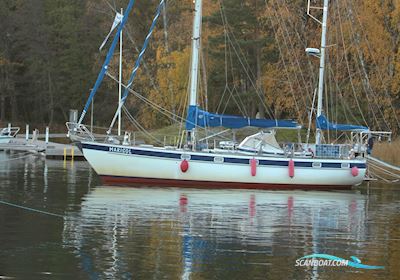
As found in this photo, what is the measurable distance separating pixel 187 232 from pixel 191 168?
522 inches

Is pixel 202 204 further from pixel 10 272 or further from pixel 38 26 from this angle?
pixel 38 26

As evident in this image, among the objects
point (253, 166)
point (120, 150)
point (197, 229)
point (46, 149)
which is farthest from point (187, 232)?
point (46, 149)

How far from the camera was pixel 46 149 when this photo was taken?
54.0m

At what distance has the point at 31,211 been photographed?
25.5 metres

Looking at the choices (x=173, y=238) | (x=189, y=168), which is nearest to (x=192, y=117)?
(x=189, y=168)

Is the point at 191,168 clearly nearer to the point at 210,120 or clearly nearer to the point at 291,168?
the point at 210,120

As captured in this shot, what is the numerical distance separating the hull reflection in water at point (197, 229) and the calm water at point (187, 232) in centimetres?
3

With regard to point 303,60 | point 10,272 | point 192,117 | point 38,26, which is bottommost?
point 10,272

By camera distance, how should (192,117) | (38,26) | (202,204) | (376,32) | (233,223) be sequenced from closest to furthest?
(233,223)
(202,204)
(192,117)
(376,32)
(38,26)

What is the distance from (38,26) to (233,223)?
66902 mm

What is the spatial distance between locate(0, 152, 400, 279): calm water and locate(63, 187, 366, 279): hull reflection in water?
0.09ft

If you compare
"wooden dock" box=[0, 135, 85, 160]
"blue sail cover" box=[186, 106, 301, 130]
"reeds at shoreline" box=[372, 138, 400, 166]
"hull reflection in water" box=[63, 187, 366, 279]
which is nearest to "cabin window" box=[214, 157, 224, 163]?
"blue sail cover" box=[186, 106, 301, 130]

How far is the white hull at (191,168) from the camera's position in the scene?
35.1 metres

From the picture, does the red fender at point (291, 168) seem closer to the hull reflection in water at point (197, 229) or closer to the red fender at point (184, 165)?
the hull reflection in water at point (197, 229)
